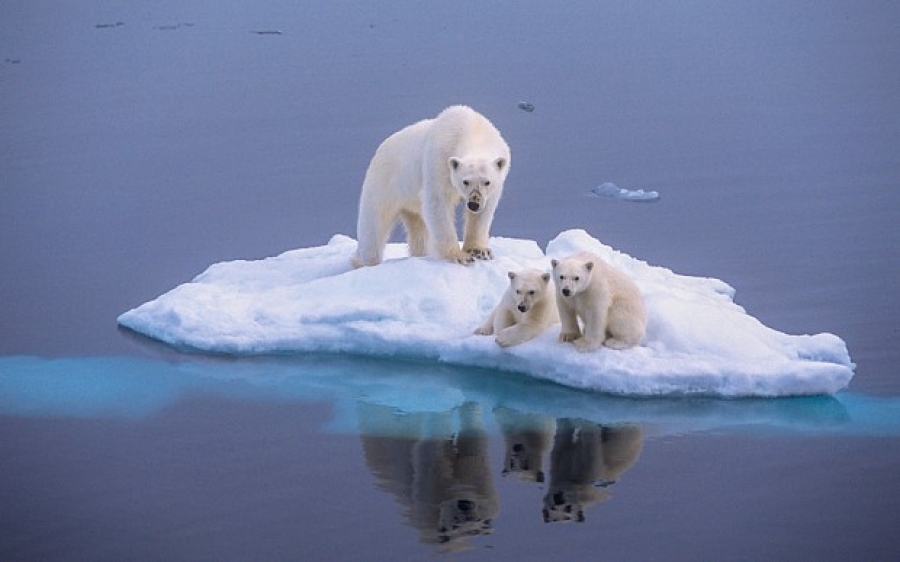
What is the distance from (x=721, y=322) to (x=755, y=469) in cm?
153

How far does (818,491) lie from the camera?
7.00 metres

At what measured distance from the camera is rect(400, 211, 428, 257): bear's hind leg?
1048 centimetres

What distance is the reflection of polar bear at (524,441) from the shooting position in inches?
292

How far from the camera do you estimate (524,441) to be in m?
7.85

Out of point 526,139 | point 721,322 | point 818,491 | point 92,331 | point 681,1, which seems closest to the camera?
point 818,491

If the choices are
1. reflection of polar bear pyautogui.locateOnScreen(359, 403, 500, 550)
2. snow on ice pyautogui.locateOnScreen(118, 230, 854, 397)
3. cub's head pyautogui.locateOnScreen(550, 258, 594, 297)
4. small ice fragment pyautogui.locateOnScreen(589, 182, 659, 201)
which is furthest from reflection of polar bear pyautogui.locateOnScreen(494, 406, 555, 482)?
small ice fragment pyautogui.locateOnScreen(589, 182, 659, 201)

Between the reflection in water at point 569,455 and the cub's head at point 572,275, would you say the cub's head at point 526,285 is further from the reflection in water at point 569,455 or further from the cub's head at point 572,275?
the reflection in water at point 569,455

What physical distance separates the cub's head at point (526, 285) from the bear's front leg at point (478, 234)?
1.28 meters

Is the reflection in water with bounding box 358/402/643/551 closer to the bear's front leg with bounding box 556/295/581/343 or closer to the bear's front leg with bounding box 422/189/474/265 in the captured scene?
the bear's front leg with bounding box 556/295/581/343

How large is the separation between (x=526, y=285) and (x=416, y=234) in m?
2.38

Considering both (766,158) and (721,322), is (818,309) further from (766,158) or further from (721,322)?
(766,158)

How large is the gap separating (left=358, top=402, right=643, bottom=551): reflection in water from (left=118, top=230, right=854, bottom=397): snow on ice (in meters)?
0.51

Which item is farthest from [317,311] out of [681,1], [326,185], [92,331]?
[681,1]

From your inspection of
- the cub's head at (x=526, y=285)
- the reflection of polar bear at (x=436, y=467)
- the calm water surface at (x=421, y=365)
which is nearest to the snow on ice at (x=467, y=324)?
the calm water surface at (x=421, y=365)
